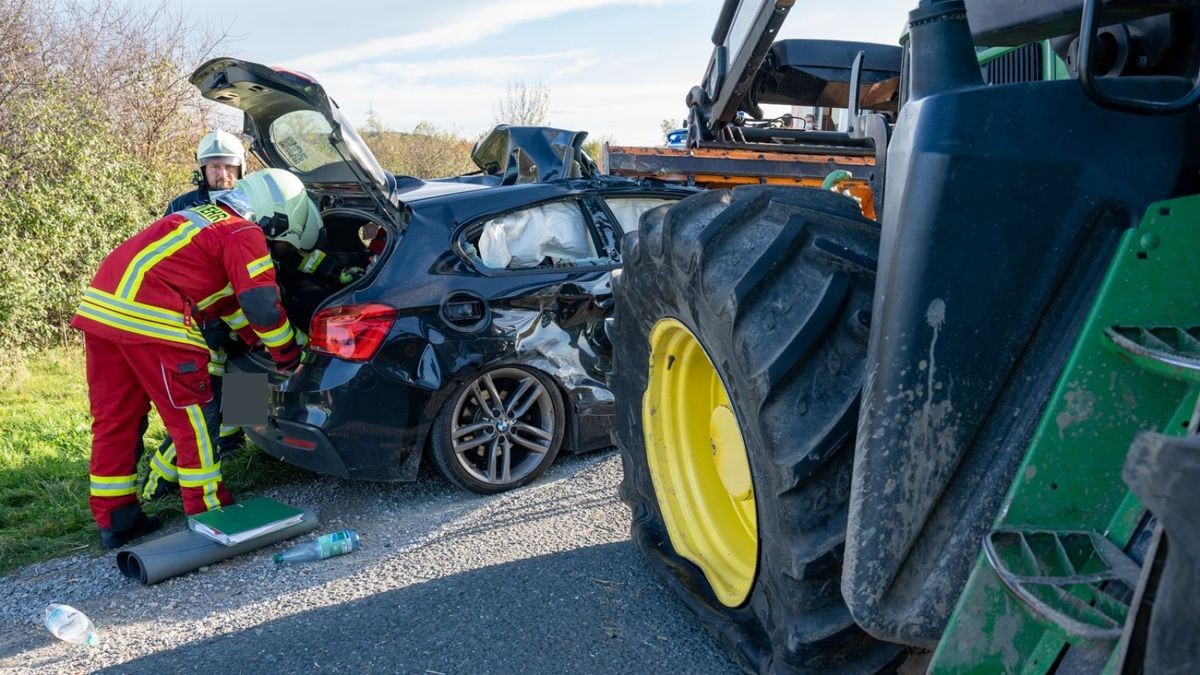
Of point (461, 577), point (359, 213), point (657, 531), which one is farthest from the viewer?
point (359, 213)

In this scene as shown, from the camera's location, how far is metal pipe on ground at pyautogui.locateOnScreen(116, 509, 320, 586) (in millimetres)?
3955

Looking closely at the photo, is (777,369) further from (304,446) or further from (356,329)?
(304,446)

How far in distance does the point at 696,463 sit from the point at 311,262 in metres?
2.96

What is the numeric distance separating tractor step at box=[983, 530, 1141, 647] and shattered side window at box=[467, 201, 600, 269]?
3583mm

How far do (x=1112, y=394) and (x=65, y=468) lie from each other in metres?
5.92

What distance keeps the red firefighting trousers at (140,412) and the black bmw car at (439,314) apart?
350mm

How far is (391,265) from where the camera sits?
14.9ft

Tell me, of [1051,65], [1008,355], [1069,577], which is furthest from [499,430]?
[1069,577]

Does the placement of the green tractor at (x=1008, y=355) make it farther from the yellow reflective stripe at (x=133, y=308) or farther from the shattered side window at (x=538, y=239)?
the yellow reflective stripe at (x=133, y=308)

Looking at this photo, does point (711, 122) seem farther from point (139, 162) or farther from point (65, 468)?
point (139, 162)

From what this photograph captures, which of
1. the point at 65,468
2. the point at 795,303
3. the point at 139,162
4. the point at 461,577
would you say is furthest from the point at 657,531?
the point at 139,162

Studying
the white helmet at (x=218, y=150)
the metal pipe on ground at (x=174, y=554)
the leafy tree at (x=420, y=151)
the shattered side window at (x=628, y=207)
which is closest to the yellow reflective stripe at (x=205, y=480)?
the metal pipe on ground at (x=174, y=554)

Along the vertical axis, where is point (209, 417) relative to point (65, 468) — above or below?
above

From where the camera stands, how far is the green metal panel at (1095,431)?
4.93 feet
